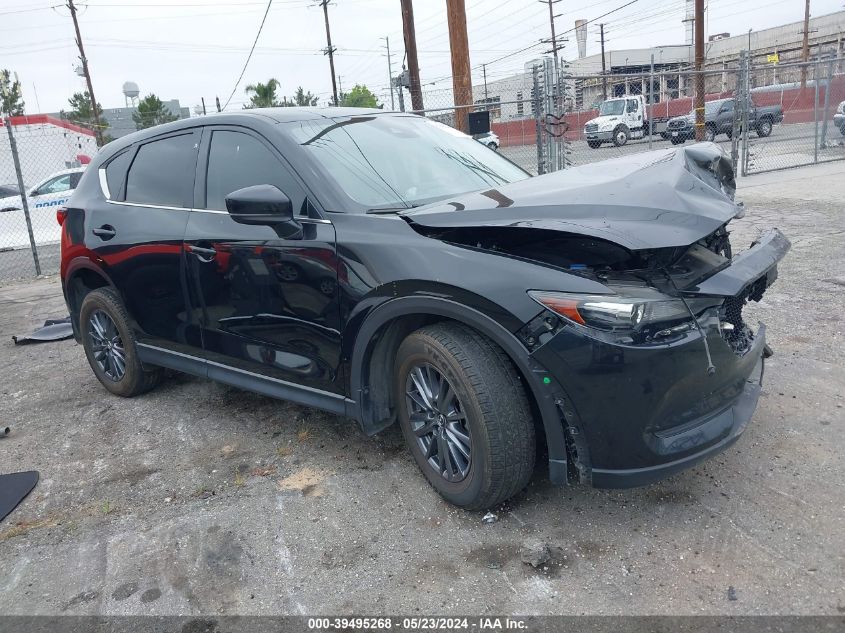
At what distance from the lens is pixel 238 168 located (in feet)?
12.1

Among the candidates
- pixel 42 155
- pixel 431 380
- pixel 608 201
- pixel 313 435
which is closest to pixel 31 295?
pixel 313 435

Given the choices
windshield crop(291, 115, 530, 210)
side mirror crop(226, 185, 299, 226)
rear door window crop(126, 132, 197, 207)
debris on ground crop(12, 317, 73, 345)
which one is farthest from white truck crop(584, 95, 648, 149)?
side mirror crop(226, 185, 299, 226)

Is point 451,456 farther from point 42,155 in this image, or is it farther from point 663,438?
point 42,155

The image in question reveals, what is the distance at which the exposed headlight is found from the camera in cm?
243

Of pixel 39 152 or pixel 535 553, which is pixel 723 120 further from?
pixel 535 553

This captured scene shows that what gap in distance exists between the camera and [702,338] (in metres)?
2.52

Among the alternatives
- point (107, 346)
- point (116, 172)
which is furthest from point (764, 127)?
point (107, 346)

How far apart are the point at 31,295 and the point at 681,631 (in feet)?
30.8

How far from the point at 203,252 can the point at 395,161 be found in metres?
1.15

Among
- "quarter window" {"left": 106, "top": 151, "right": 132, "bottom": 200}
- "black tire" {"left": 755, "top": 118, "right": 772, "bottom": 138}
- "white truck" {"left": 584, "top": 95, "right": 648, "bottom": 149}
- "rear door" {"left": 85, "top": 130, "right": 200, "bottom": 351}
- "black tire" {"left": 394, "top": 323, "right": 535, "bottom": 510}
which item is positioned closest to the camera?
"black tire" {"left": 394, "top": 323, "right": 535, "bottom": 510}

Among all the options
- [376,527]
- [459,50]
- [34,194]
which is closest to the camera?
[376,527]

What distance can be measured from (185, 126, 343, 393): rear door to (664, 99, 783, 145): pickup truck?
70.8 ft

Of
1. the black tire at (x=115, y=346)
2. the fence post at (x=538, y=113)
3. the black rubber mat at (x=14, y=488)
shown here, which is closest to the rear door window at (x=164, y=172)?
the black tire at (x=115, y=346)

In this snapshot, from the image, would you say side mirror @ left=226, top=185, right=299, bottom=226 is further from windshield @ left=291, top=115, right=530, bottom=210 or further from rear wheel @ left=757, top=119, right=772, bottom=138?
rear wheel @ left=757, top=119, right=772, bottom=138
